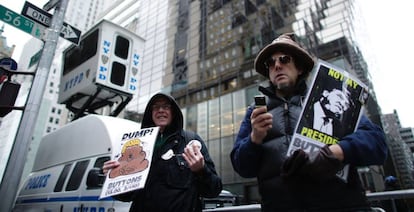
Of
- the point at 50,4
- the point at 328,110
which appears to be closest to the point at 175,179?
the point at 328,110

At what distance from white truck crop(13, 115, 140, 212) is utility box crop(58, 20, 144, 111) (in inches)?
63.8

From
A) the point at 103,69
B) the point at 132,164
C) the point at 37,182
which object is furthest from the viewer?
the point at 103,69

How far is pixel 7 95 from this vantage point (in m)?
3.97

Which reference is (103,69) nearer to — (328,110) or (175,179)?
(175,179)

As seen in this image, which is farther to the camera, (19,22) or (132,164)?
(19,22)

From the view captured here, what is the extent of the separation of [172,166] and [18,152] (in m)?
2.69

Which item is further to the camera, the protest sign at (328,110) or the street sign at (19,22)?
the street sign at (19,22)

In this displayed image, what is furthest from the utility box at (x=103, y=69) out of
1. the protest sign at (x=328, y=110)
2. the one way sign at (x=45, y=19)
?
the protest sign at (x=328, y=110)

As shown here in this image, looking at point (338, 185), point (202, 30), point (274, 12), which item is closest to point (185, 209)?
point (338, 185)

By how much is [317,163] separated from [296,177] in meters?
0.22

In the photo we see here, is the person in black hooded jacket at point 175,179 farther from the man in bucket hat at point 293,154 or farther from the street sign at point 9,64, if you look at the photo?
the street sign at point 9,64

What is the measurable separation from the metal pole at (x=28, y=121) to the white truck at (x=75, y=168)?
94 cm

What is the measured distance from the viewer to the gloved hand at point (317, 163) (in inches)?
46.7

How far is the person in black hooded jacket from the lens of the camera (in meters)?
2.12
